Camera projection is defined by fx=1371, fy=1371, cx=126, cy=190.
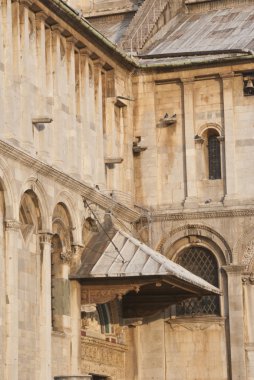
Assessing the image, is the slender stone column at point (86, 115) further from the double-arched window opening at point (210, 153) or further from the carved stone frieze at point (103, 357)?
the carved stone frieze at point (103, 357)

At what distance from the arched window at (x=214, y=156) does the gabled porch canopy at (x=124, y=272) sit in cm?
512

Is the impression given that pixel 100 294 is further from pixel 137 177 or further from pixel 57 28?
pixel 57 28

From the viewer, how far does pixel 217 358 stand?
153 ft

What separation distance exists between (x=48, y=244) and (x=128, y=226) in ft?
24.8

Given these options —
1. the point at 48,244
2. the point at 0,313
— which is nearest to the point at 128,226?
the point at 48,244

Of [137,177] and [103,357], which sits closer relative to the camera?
[103,357]

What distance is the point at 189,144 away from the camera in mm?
48344

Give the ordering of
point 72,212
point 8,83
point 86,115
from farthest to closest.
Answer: point 86,115 < point 72,212 < point 8,83

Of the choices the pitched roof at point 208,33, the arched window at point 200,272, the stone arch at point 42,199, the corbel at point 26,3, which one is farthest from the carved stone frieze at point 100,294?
the pitched roof at point 208,33

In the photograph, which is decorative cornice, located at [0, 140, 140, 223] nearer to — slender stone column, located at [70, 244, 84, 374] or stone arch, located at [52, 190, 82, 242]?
stone arch, located at [52, 190, 82, 242]

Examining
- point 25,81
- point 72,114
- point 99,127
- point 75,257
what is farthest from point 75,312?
point 25,81

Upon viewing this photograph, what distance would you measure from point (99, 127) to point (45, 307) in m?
8.40

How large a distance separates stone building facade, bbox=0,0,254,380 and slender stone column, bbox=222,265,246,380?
4 cm

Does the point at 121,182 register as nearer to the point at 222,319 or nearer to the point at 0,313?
the point at 222,319
